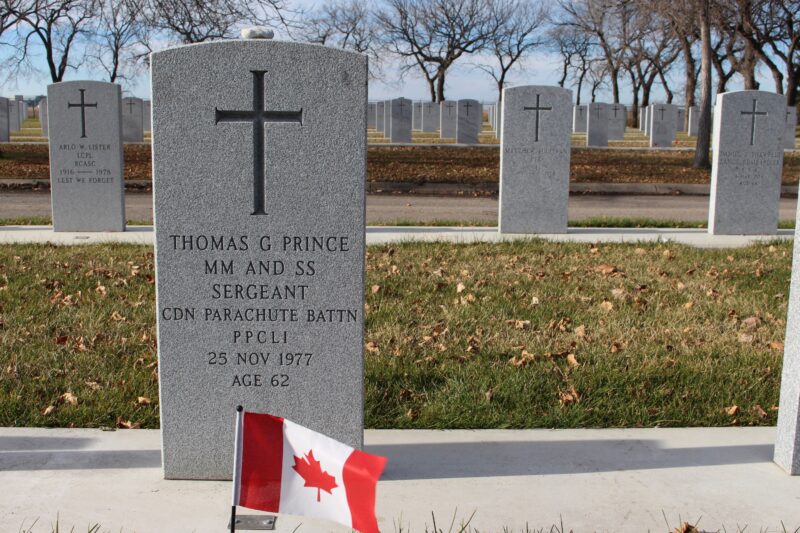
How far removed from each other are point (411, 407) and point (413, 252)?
4341mm

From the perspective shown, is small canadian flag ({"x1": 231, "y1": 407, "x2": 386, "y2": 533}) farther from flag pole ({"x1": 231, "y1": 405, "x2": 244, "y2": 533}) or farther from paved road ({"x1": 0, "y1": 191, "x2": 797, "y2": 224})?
paved road ({"x1": 0, "y1": 191, "x2": 797, "y2": 224})

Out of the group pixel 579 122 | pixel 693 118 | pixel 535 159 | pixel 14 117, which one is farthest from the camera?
pixel 579 122

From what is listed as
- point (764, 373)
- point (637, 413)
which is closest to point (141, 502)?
point (637, 413)

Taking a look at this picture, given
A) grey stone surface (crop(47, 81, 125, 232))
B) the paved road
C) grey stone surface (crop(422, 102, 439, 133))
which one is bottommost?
the paved road

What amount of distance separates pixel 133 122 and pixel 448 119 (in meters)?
11.8

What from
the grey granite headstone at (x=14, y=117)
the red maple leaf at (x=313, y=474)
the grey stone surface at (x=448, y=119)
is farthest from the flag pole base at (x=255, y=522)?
the grey granite headstone at (x=14, y=117)

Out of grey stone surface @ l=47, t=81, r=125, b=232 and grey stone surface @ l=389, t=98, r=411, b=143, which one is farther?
grey stone surface @ l=389, t=98, r=411, b=143

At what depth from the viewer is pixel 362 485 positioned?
2.64 meters

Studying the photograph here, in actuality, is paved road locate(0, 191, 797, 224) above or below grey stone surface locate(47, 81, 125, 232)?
below

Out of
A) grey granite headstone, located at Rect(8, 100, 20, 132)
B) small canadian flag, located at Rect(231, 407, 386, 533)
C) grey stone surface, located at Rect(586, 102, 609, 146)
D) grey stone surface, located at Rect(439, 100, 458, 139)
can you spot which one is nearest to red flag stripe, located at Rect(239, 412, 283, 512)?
small canadian flag, located at Rect(231, 407, 386, 533)

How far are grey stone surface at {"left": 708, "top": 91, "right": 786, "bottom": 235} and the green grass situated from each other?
2679 mm

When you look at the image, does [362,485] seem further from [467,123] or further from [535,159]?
[467,123]

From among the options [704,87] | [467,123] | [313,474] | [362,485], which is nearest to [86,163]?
[313,474]

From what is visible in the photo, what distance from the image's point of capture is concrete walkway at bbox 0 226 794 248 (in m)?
9.91
